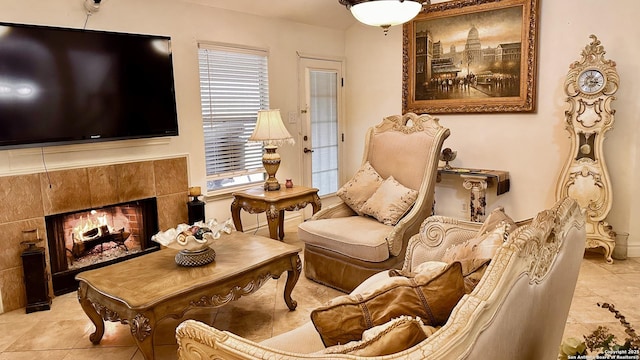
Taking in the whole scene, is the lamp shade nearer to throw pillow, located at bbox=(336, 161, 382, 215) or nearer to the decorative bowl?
throw pillow, located at bbox=(336, 161, 382, 215)

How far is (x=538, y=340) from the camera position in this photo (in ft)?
4.64

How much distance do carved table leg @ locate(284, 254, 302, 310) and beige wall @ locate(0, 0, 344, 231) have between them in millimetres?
1756

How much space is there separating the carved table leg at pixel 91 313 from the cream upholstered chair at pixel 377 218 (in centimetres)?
154

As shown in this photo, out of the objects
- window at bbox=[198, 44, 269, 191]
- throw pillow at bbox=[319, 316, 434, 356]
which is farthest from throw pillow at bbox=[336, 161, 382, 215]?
throw pillow at bbox=[319, 316, 434, 356]

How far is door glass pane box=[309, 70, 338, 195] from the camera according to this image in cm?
555

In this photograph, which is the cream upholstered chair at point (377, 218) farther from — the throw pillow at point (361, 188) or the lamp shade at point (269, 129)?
the lamp shade at point (269, 129)

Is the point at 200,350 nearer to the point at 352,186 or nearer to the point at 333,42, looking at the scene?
the point at 352,186

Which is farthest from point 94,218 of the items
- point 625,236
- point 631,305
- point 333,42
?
point 625,236

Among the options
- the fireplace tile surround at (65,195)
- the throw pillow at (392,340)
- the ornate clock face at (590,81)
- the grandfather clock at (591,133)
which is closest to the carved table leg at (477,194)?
the grandfather clock at (591,133)

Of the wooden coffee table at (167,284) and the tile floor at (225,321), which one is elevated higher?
the wooden coffee table at (167,284)

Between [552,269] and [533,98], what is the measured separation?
3495 mm

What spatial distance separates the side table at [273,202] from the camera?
397 centimetres

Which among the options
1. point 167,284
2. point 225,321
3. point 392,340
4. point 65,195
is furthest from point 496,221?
point 65,195

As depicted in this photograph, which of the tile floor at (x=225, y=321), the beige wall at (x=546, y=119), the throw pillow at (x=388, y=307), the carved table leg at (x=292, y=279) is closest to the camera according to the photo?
the throw pillow at (x=388, y=307)
